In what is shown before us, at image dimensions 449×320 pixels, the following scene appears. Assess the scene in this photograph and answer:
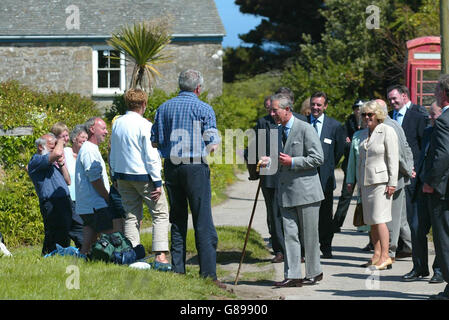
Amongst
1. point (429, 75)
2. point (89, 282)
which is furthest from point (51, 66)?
point (89, 282)

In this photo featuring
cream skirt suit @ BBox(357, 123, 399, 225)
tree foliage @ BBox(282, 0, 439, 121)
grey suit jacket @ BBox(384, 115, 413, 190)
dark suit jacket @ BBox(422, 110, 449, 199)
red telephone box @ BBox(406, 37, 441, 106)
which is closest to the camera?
dark suit jacket @ BBox(422, 110, 449, 199)

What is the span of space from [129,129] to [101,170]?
713 mm

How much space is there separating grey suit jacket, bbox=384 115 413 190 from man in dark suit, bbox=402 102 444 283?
798mm

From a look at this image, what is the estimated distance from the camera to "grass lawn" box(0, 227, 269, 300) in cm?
666

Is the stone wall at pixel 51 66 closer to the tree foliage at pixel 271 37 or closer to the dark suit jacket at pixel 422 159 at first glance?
the tree foliage at pixel 271 37

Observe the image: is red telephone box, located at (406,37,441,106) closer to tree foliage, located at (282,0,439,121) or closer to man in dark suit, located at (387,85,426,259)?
tree foliage, located at (282,0,439,121)

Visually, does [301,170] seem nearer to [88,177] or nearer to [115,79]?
[88,177]

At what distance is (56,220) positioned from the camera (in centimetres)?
934

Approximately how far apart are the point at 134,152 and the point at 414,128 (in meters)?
3.94

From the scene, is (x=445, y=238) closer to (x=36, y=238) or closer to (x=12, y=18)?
(x=36, y=238)

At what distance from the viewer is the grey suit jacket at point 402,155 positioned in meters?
9.53

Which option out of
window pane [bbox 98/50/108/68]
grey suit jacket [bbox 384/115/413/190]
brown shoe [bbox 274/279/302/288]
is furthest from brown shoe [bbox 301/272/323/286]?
window pane [bbox 98/50/108/68]

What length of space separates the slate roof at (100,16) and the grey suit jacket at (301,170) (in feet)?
61.4
